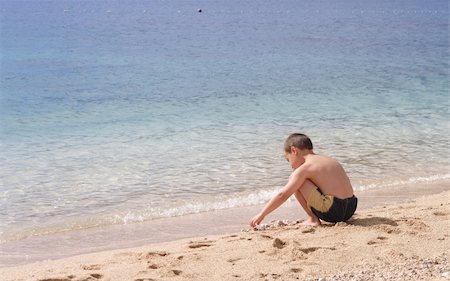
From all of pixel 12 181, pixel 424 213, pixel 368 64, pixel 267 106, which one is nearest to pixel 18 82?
pixel 267 106

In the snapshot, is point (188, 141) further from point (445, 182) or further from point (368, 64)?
point (368, 64)

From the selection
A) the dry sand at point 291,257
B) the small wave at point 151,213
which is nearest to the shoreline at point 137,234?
the small wave at point 151,213

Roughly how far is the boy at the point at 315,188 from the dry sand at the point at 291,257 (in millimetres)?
147

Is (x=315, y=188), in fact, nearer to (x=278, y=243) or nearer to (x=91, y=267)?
(x=278, y=243)

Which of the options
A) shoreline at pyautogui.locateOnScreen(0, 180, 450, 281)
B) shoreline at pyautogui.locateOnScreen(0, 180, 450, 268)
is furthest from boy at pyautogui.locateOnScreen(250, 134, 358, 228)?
shoreline at pyautogui.locateOnScreen(0, 180, 450, 268)

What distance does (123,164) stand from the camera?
10211 mm

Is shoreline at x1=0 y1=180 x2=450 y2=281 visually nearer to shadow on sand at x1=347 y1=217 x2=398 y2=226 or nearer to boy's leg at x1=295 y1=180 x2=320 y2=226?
shadow on sand at x1=347 y1=217 x2=398 y2=226

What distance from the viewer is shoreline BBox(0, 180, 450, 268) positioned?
6625 millimetres

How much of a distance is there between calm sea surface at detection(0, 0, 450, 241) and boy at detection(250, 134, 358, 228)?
2206 mm

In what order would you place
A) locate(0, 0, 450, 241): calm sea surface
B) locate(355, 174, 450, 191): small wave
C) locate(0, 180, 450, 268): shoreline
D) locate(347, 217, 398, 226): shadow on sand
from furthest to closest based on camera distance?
locate(355, 174, 450, 191): small wave, locate(0, 0, 450, 241): calm sea surface, locate(0, 180, 450, 268): shoreline, locate(347, 217, 398, 226): shadow on sand

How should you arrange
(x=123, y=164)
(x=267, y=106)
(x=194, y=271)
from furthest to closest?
(x=267, y=106) → (x=123, y=164) → (x=194, y=271)

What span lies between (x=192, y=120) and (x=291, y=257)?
8.64 meters

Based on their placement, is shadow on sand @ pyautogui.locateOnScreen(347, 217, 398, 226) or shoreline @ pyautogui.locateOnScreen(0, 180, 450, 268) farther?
shoreline @ pyautogui.locateOnScreen(0, 180, 450, 268)

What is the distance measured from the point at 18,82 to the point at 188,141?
8.49 metres
